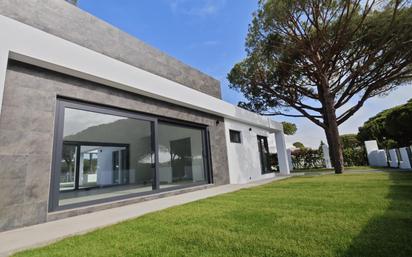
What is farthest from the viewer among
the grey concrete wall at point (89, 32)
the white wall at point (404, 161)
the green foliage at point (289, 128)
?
the green foliage at point (289, 128)

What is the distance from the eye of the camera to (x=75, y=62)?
4621mm

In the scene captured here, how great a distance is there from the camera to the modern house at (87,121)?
3770 mm

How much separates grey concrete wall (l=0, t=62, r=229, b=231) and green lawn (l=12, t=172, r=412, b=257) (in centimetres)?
150

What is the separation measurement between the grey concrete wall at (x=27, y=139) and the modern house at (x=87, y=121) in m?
0.01

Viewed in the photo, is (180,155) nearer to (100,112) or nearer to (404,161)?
(100,112)

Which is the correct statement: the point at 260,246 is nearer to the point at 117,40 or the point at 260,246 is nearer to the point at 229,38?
the point at 117,40

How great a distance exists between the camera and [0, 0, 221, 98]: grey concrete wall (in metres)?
4.60

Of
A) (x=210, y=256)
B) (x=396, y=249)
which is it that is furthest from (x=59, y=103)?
(x=396, y=249)

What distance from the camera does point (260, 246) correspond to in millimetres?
2359

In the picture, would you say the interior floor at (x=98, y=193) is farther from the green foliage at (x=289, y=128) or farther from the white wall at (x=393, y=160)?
the green foliage at (x=289, y=128)

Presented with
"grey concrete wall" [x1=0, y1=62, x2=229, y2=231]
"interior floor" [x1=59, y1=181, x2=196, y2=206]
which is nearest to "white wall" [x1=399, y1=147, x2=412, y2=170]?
"interior floor" [x1=59, y1=181, x2=196, y2=206]

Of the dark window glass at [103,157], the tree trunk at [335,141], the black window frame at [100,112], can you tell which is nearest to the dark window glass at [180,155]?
the black window frame at [100,112]

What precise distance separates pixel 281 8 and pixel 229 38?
3368 millimetres

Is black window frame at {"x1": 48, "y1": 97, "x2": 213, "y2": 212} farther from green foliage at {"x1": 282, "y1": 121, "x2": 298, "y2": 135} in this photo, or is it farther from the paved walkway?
green foliage at {"x1": 282, "y1": 121, "x2": 298, "y2": 135}
